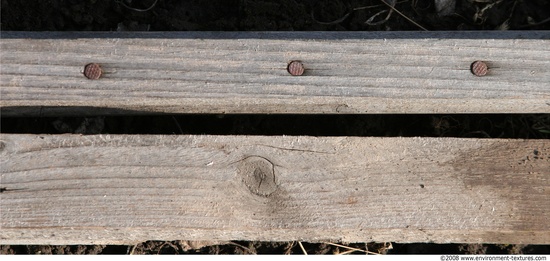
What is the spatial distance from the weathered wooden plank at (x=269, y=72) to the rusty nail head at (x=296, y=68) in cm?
2

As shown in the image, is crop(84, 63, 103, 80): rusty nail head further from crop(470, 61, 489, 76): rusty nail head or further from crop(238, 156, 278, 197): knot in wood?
crop(470, 61, 489, 76): rusty nail head

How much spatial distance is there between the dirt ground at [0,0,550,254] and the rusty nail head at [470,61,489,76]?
71 centimetres

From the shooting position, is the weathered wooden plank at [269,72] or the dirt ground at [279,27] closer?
the weathered wooden plank at [269,72]

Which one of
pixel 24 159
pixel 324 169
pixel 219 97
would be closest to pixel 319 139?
Result: pixel 324 169

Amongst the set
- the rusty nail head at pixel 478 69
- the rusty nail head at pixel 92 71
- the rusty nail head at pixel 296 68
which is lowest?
the rusty nail head at pixel 92 71

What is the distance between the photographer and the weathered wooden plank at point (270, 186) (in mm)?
2217

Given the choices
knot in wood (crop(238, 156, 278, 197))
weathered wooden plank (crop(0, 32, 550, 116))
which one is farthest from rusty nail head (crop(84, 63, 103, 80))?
knot in wood (crop(238, 156, 278, 197))

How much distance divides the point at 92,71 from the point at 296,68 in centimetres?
74

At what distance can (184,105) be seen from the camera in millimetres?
2297

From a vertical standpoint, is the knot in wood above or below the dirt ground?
below

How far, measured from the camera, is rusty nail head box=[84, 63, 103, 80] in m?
2.25

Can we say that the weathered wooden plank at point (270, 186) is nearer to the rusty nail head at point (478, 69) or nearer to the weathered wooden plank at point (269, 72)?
the weathered wooden plank at point (269, 72)

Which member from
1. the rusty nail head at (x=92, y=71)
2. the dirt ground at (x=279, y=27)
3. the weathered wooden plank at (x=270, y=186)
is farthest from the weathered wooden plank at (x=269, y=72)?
the dirt ground at (x=279, y=27)

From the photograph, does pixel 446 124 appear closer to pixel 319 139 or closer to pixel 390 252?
pixel 390 252
